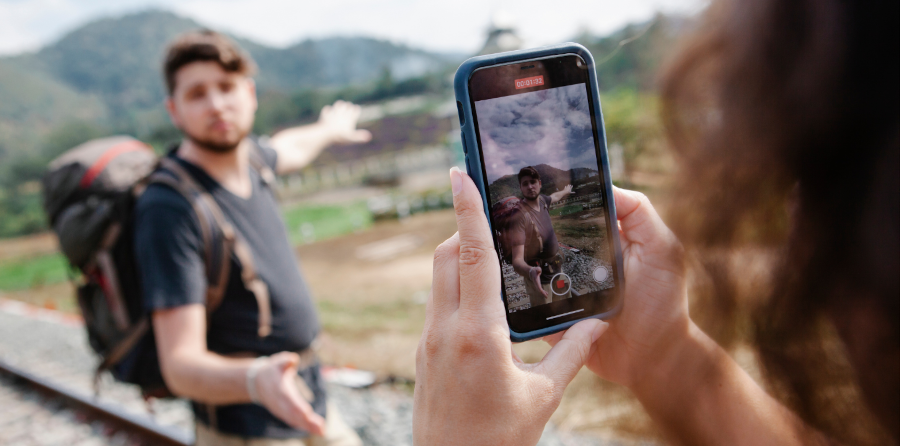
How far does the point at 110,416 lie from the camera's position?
4781 mm

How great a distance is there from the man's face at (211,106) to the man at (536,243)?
2.02 m

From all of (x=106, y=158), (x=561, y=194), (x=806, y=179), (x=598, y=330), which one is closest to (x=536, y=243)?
(x=561, y=194)

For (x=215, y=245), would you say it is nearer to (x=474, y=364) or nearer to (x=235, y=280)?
(x=235, y=280)

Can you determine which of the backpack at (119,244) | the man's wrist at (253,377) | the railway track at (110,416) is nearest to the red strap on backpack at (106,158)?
the backpack at (119,244)

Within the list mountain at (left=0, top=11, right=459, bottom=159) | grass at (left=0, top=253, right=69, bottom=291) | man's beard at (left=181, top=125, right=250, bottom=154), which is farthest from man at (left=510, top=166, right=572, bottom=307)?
mountain at (left=0, top=11, right=459, bottom=159)

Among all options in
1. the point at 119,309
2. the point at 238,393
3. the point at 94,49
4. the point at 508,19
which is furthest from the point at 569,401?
the point at 94,49

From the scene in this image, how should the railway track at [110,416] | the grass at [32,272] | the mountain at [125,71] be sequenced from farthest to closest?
the mountain at [125,71] → the grass at [32,272] → the railway track at [110,416]

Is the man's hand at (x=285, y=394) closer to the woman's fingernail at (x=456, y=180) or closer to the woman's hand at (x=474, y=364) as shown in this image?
the woman's hand at (x=474, y=364)

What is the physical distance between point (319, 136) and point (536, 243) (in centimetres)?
288

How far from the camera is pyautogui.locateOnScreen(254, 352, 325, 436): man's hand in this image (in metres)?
2.01

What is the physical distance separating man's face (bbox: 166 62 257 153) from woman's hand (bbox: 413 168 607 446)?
2019 mm

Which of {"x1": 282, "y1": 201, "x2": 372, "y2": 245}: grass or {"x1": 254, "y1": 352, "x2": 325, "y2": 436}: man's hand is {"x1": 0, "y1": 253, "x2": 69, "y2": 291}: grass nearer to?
{"x1": 282, "y1": 201, "x2": 372, "y2": 245}: grass

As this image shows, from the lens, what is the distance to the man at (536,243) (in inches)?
46.0

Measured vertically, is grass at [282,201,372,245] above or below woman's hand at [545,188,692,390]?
below
